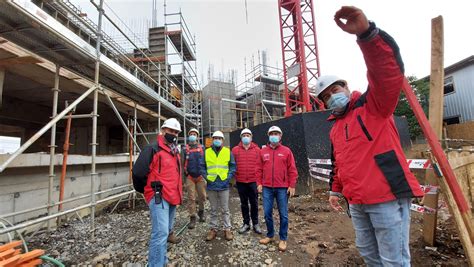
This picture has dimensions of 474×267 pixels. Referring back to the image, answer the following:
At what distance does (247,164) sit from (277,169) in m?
0.76

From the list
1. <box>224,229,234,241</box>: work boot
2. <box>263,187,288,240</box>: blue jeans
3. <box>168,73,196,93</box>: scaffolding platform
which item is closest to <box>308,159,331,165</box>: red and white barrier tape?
<box>263,187,288,240</box>: blue jeans

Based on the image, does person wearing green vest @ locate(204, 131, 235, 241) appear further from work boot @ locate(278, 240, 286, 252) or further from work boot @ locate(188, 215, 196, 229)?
work boot @ locate(278, 240, 286, 252)

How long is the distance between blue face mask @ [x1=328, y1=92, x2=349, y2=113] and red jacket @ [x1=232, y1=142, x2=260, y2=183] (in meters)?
2.70

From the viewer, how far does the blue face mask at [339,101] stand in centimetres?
188

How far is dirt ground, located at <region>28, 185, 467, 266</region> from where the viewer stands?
3383 mm

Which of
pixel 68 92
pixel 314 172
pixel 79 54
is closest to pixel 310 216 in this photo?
pixel 314 172

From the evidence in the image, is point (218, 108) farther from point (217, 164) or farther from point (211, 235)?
point (211, 235)

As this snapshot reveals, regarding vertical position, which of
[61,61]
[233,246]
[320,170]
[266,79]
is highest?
[266,79]

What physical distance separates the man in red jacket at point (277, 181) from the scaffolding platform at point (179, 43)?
9.00 meters

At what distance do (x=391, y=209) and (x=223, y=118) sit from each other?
16.8 m

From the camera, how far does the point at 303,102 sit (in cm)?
1527

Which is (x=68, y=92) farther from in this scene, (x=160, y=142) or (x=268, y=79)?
(x=268, y=79)

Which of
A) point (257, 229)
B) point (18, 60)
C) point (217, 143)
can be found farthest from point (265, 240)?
point (18, 60)

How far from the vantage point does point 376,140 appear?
5.49 feet
